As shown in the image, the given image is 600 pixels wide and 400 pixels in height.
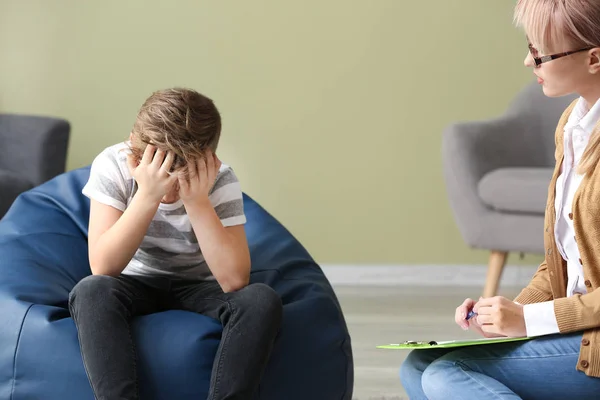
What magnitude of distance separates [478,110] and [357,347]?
1.57 meters

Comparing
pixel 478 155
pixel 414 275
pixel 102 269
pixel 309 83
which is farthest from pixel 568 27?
pixel 414 275

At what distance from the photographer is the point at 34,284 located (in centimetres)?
187

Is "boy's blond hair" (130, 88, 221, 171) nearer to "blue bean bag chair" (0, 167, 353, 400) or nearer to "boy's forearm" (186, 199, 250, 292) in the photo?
"boy's forearm" (186, 199, 250, 292)

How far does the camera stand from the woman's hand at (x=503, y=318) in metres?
1.31

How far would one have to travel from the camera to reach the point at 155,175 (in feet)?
5.70

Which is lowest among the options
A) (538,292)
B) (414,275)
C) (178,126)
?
(414,275)

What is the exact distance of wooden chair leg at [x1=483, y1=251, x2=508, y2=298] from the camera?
3369mm

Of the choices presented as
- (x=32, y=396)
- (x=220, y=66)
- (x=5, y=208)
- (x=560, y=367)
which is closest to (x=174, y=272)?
(x=32, y=396)

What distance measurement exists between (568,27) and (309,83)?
9.05ft

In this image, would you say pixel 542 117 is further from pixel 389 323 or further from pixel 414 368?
pixel 414 368

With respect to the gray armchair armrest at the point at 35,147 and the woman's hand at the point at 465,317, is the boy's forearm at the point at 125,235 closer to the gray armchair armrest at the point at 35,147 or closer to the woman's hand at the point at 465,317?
the woman's hand at the point at 465,317

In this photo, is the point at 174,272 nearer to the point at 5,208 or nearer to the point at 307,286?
the point at 307,286

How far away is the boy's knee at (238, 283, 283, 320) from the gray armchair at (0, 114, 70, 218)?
2.10m

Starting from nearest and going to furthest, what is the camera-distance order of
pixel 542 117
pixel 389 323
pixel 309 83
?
pixel 389 323
pixel 542 117
pixel 309 83
